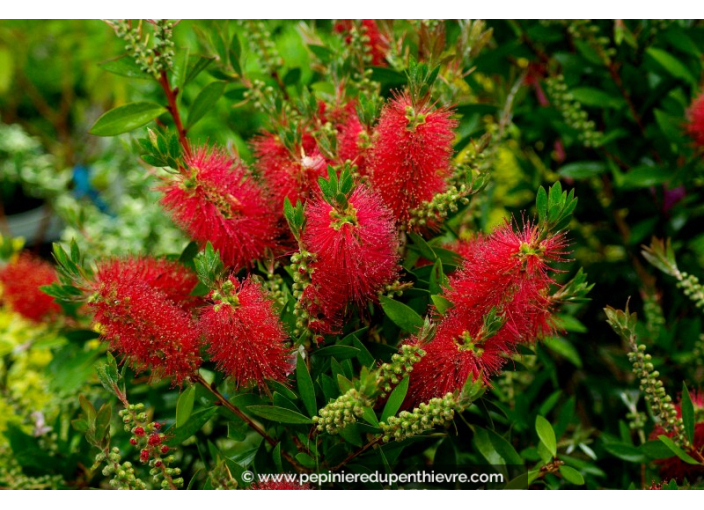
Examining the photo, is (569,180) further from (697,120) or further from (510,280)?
(510,280)

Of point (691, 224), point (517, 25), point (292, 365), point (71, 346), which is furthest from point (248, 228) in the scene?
point (691, 224)

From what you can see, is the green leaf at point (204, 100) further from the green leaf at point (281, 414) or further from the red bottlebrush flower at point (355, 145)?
the green leaf at point (281, 414)

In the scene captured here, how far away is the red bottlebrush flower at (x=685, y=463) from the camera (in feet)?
1.89

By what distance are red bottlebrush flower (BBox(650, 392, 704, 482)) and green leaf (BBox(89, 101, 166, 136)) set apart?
0.52 metres

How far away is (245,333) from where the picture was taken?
45cm

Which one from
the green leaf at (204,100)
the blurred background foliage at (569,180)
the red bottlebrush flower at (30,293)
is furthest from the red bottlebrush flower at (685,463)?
the red bottlebrush flower at (30,293)

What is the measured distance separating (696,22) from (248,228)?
0.67 metres

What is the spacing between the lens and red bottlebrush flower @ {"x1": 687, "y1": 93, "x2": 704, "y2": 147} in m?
0.70

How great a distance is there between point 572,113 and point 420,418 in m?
0.46

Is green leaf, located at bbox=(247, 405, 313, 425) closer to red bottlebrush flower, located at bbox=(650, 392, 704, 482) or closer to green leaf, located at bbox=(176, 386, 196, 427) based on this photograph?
green leaf, located at bbox=(176, 386, 196, 427)

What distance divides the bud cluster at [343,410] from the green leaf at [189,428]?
0.10m

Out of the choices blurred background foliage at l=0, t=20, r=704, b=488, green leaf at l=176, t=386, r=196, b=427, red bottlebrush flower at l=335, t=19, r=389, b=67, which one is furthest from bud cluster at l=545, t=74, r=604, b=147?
green leaf at l=176, t=386, r=196, b=427

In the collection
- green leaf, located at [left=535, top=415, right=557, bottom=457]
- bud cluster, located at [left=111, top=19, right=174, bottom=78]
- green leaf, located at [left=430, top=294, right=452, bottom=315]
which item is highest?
bud cluster, located at [left=111, top=19, right=174, bottom=78]

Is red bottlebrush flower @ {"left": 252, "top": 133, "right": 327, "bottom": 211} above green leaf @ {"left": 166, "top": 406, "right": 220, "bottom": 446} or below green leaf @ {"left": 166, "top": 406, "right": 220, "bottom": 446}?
above
